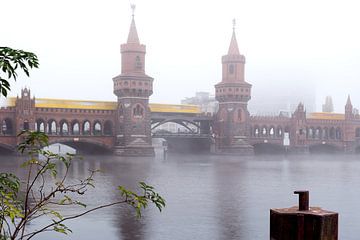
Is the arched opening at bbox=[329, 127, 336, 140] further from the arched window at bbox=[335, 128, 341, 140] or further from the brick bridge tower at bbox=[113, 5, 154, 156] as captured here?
the brick bridge tower at bbox=[113, 5, 154, 156]

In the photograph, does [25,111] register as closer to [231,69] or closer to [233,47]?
[231,69]

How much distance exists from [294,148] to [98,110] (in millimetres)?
32433

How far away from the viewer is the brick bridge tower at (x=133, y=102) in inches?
2298

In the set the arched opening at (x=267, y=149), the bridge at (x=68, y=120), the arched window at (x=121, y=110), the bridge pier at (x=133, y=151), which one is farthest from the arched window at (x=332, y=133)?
the arched window at (x=121, y=110)

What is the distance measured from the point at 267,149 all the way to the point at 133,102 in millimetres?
29969

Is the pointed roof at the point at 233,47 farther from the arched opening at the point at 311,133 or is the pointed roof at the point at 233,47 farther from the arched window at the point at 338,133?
the arched window at the point at 338,133

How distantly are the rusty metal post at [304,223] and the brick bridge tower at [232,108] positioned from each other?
210 feet

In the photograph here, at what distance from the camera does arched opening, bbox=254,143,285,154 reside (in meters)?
77.2

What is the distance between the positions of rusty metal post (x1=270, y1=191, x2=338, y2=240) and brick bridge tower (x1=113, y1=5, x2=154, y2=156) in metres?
54.9

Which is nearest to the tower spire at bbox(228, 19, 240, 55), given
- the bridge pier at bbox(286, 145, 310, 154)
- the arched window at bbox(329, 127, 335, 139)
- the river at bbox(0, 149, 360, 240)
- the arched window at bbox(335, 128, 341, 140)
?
the bridge pier at bbox(286, 145, 310, 154)

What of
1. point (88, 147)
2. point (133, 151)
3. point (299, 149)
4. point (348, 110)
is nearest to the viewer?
point (133, 151)

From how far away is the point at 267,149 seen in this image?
7969cm

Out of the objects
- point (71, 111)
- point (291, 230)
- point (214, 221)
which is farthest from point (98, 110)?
point (291, 230)

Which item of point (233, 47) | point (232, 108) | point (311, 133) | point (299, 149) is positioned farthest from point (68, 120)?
point (311, 133)
